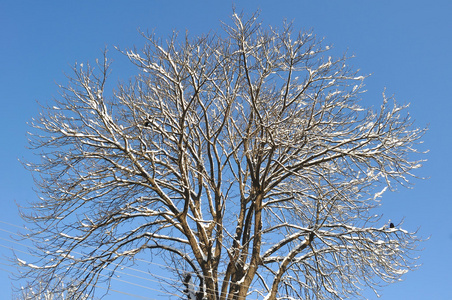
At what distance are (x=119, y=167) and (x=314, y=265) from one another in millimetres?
5024

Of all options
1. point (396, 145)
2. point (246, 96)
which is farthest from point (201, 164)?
point (396, 145)

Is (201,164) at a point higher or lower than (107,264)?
higher

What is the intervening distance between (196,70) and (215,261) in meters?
4.10

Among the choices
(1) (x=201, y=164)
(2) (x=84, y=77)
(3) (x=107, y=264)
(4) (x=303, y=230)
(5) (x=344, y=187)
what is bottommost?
(3) (x=107, y=264)

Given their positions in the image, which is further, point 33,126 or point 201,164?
point 201,164

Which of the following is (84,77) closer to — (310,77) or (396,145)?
(310,77)

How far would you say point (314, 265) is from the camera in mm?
10938

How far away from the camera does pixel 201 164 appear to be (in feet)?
36.1

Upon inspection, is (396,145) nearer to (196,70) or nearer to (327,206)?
(327,206)

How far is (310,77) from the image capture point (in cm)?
1026

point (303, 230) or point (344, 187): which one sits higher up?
point (344, 187)

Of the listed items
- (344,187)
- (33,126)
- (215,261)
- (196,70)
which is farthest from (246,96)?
(33,126)

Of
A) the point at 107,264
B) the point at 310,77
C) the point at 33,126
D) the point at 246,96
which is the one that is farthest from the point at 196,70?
the point at 107,264

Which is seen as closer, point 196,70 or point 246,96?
point 196,70
